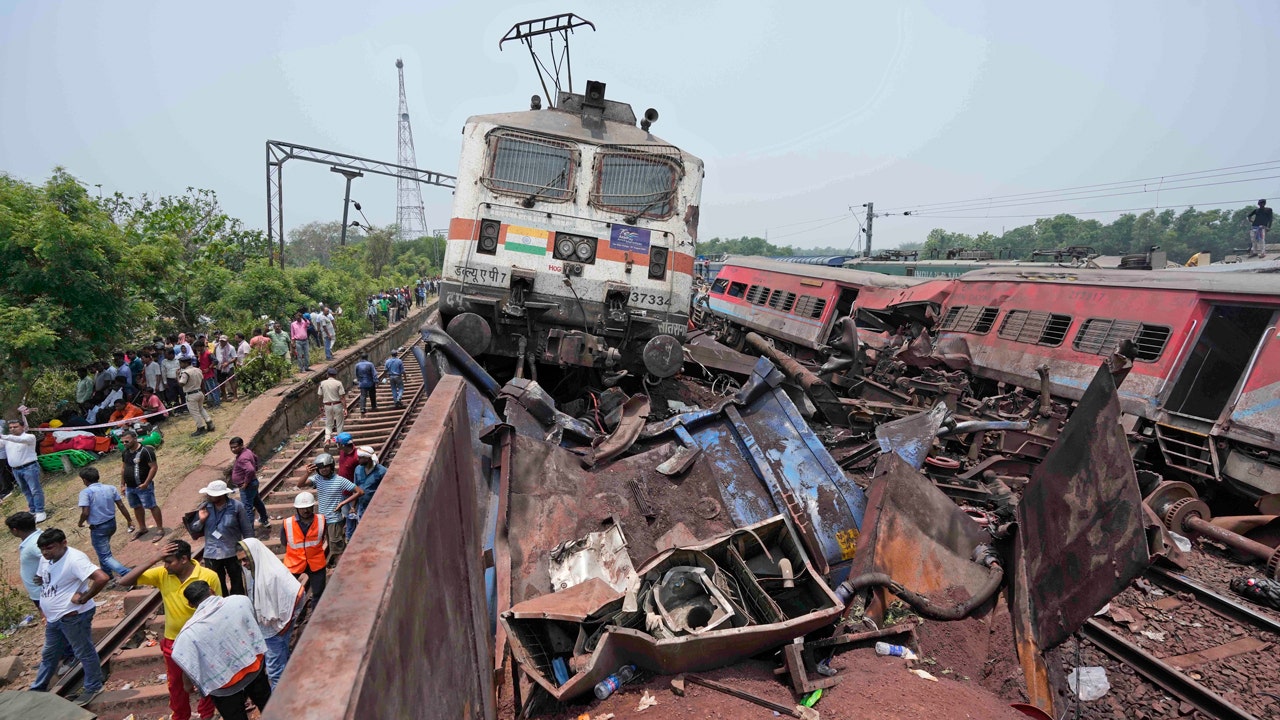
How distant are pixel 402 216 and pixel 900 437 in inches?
2590

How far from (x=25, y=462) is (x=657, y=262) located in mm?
8050

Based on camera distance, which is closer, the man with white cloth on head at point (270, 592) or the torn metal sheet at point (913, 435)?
the man with white cloth on head at point (270, 592)

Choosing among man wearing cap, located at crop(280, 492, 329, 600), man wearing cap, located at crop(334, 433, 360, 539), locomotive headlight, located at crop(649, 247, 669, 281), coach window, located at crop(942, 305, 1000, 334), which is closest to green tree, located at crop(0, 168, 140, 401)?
man wearing cap, located at crop(334, 433, 360, 539)

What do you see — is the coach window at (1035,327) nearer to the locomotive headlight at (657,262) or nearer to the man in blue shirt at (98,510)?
the locomotive headlight at (657,262)

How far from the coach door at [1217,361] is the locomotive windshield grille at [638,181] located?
22.3ft

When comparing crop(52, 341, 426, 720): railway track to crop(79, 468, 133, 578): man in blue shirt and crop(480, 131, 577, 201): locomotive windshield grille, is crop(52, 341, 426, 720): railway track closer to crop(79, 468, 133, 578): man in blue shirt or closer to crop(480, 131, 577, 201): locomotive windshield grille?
crop(79, 468, 133, 578): man in blue shirt

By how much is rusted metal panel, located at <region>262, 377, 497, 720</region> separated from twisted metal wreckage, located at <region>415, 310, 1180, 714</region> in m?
0.78

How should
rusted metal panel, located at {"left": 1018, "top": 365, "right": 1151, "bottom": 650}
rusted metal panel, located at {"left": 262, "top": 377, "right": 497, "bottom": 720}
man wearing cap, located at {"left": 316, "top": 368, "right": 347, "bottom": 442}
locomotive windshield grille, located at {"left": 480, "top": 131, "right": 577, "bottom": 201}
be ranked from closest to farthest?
rusted metal panel, located at {"left": 262, "top": 377, "right": 497, "bottom": 720}, rusted metal panel, located at {"left": 1018, "top": 365, "right": 1151, "bottom": 650}, locomotive windshield grille, located at {"left": 480, "top": 131, "right": 577, "bottom": 201}, man wearing cap, located at {"left": 316, "top": 368, "right": 347, "bottom": 442}

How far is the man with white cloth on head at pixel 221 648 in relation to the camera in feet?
11.9

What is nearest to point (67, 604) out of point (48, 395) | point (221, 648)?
point (221, 648)

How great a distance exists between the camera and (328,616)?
1.48 metres

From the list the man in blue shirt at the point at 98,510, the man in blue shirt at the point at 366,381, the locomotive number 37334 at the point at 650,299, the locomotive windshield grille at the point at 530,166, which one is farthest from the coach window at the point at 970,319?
the man in blue shirt at the point at 98,510

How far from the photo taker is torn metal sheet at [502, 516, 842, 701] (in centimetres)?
330

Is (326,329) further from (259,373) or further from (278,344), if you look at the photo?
(259,373)
